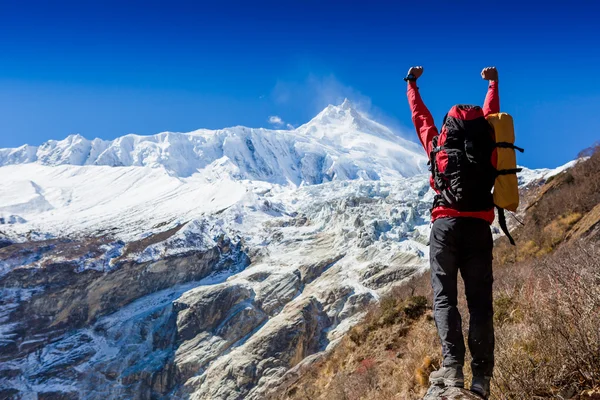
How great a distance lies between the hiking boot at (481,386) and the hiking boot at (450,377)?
0.08m

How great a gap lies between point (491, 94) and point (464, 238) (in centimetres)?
153

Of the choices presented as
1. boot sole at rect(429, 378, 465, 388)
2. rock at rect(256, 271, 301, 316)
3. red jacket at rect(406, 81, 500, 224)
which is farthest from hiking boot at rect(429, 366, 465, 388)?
rock at rect(256, 271, 301, 316)

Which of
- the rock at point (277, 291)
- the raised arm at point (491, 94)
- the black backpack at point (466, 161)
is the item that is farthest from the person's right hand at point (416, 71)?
the rock at point (277, 291)

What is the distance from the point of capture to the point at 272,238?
10862cm

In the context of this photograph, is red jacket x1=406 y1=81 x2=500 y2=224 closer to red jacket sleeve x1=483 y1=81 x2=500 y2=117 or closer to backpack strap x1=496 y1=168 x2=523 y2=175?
red jacket sleeve x1=483 y1=81 x2=500 y2=117

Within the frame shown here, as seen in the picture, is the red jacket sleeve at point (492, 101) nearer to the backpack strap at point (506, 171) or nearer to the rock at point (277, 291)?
the backpack strap at point (506, 171)

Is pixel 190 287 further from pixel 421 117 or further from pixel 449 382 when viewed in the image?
pixel 449 382

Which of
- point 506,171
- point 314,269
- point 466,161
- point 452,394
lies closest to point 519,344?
point 452,394

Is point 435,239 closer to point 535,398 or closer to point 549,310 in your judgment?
point 549,310

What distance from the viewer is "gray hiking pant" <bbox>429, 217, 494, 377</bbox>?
11.3 ft

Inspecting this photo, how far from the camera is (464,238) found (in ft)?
11.7

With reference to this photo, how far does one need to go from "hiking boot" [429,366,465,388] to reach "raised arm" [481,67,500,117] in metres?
2.20

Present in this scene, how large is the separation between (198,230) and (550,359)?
111750 millimetres

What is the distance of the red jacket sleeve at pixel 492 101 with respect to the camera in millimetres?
4090
